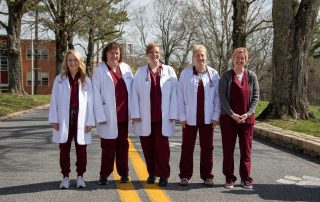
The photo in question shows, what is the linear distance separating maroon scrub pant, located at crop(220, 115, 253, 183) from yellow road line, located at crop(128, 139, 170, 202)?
96 cm

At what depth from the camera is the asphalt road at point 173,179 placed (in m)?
5.28

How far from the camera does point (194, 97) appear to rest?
584 centimetres

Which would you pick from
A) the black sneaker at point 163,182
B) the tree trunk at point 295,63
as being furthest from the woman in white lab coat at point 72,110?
the tree trunk at point 295,63

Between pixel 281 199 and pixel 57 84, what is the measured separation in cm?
313

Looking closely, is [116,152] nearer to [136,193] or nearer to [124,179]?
[124,179]

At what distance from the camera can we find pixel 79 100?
5684 millimetres

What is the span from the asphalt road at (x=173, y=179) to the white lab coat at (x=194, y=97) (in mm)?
914

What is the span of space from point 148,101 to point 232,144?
1270 millimetres

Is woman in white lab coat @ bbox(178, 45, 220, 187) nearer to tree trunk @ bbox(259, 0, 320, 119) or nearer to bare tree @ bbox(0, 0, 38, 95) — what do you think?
tree trunk @ bbox(259, 0, 320, 119)

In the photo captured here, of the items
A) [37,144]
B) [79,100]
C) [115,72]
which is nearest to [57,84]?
[79,100]

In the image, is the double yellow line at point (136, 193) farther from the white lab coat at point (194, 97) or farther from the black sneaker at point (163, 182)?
the white lab coat at point (194, 97)

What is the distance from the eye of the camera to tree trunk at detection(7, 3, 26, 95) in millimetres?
26312

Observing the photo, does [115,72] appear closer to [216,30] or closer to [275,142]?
[275,142]

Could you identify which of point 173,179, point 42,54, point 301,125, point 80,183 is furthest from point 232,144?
point 42,54
